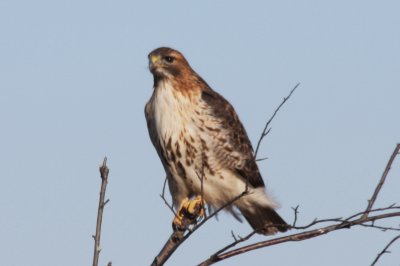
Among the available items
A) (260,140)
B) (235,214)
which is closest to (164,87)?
(235,214)

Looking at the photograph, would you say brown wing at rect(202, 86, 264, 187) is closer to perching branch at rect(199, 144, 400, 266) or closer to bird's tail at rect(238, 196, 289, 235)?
bird's tail at rect(238, 196, 289, 235)

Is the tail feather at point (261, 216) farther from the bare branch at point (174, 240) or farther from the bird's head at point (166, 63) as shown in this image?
the bare branch at point (174, 240)

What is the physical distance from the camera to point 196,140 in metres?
6.64

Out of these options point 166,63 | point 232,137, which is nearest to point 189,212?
point 232,137

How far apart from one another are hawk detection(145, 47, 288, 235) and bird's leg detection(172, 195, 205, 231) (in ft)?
0.04

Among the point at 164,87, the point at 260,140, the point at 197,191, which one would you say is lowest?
the point at 197,191

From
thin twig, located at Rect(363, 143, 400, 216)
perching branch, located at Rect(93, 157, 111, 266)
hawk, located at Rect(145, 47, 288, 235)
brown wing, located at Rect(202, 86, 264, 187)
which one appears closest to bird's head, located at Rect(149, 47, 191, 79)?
hawk, located at Rect(145, 47, 288, 235)

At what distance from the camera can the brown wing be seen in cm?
695

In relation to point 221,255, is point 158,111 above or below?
above

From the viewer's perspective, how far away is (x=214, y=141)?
269 inches

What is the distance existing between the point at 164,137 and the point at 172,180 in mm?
403

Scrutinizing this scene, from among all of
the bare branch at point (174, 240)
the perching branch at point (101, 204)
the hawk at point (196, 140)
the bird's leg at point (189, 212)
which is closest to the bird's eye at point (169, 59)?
the hawk at point (196, 140)

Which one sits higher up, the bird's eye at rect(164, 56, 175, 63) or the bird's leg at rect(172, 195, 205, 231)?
the bird's eye at rect(164, 56, 175, 63)

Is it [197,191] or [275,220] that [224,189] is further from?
[275,220]
